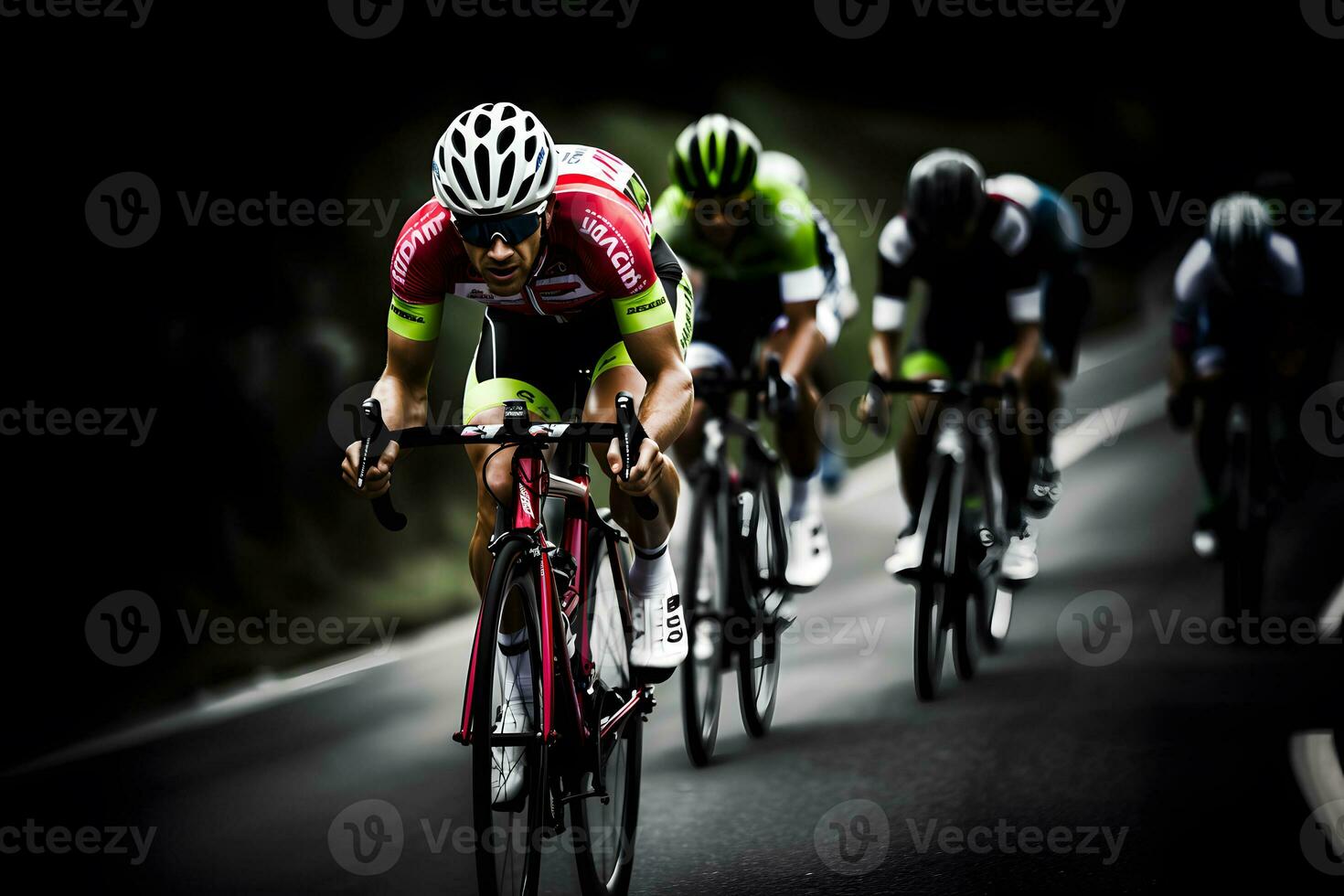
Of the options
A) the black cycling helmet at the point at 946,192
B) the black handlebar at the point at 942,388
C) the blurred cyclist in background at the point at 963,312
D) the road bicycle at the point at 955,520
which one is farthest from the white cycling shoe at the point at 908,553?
the black cycling helmet at the point at 946,192

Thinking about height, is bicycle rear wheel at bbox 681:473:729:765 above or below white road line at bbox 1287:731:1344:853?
above

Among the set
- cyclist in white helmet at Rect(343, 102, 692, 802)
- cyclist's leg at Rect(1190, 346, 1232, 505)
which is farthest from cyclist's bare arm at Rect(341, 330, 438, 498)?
cyclist's leg at Rect(1190, 346, 1232, 505)

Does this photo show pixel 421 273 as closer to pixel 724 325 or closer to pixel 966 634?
pixel 724 325

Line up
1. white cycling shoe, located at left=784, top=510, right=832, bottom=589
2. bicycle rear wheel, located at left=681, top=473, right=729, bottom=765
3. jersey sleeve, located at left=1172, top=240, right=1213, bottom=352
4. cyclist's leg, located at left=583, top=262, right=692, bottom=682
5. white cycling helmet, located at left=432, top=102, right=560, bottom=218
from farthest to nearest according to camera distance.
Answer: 1. jersey sleeve, located at left=1172, top=240, right=1213, bottom=352
2. white cycling shoe, located at left=784, top=510, right=832, bottom=589
3. bicycle rear wheel, located at left=681, top=473, right=729, bottom=765
4. cyclist's leg, located at left=583, top=262, right=692, bottom=682
5. white cycling helmet, located at left=432, top=102, right=560, bottom=218

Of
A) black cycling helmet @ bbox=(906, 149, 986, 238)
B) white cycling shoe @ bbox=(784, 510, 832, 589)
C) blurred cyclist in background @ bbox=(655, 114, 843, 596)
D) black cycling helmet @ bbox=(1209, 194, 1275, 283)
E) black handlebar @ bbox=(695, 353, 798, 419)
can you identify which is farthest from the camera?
black cycling helmet @ bbox=(1209, 194, 1275, 283)

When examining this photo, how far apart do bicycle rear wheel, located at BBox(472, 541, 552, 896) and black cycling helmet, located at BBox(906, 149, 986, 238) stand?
11.0ft

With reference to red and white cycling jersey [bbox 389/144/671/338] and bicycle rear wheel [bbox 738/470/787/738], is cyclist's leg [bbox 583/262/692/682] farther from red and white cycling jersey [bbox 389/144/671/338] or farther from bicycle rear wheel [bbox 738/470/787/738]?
bicycle rear wheel [bbox 738/470/787/738]

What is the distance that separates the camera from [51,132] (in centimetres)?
637

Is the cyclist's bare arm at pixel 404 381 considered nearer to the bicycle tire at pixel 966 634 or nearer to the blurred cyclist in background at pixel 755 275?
the blurred cyclist in background at pixel 755 275

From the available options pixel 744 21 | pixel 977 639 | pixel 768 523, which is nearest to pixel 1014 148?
pixel 744 21

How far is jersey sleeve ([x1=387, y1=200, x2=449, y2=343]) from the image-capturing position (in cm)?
421

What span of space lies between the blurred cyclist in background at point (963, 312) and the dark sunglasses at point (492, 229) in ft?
10.4

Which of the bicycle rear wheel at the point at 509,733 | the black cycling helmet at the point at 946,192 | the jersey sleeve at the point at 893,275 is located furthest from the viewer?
the jersey sleeve at the point at 893,275

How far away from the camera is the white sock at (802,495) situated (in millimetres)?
6977
